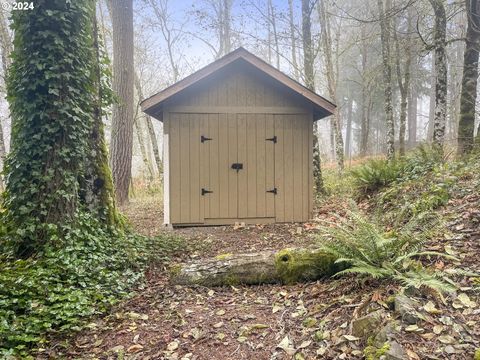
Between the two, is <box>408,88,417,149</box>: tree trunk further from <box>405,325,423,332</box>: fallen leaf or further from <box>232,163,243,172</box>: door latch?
<box>405,325,423,332</box>: fallen leaf

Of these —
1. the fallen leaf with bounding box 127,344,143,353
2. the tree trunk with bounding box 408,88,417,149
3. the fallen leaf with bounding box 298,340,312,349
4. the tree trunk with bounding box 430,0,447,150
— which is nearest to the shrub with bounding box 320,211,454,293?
the fallen leaf with bounding box 298,340,312,349

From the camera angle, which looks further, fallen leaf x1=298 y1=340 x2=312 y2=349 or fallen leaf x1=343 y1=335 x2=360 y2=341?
fallen leaf x1=298 y1=340 x2=312 y2=349

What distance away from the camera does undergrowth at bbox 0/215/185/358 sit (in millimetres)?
2666

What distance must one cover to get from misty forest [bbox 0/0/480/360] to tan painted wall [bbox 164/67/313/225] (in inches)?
1.2

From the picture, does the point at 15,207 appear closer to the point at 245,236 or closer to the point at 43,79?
the point at 43,79

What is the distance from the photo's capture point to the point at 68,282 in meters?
3.36

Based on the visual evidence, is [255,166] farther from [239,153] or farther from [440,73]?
[440,73]

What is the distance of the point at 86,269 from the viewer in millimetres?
3670

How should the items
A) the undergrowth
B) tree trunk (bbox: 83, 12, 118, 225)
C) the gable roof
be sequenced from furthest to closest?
the gable roof
tree trunk (bbox: 83, 12, 118, 225)
the undergrowth

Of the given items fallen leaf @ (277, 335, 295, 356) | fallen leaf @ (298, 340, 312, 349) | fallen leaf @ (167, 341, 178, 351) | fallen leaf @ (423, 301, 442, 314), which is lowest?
fallen leaf @ (167, 341, 178, 351)

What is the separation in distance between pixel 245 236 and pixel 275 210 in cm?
117

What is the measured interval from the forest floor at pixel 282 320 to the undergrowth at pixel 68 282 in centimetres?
18

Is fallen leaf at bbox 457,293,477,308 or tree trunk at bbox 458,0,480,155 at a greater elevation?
tree trunk at bbox 458,0,480,155

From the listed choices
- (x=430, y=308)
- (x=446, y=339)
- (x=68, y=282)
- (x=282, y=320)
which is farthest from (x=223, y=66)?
(x=446, y=339)
